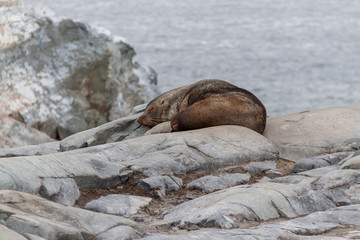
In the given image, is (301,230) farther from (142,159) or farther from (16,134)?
(16,134)

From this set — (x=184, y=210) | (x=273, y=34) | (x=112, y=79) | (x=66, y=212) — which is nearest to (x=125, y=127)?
(x=184, y=210)

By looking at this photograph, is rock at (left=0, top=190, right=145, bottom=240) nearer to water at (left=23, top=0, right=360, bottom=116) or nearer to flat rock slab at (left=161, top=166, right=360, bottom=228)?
flat rock slab at (left=161, top=166, right=360, bottom=228)

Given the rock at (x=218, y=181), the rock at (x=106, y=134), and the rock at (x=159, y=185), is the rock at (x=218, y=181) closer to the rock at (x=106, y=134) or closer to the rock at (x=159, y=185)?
the rock at (x=159, y=185)

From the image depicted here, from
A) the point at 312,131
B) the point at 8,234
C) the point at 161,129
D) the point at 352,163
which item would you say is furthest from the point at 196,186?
the point at 8,234

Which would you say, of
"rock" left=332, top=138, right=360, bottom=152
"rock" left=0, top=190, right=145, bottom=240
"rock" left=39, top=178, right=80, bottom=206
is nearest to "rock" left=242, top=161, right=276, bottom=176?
"rock" left=332, top=138, right=360, bottom=152

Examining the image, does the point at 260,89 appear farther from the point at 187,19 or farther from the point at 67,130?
the point at 187,19

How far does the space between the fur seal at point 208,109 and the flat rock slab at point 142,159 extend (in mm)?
309

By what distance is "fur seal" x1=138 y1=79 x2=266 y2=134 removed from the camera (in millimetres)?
8594

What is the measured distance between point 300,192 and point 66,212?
7.89 feet

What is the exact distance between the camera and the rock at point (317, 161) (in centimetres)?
746

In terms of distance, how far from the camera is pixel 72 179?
6.37 metres

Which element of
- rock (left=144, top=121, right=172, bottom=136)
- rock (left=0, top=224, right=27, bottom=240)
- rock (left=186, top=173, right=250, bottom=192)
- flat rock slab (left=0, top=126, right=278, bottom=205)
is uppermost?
rock (left=0, top=224, right=27, bottom=240)

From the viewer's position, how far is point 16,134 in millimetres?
13602

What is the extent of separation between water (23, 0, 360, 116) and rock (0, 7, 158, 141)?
3.76 feet
